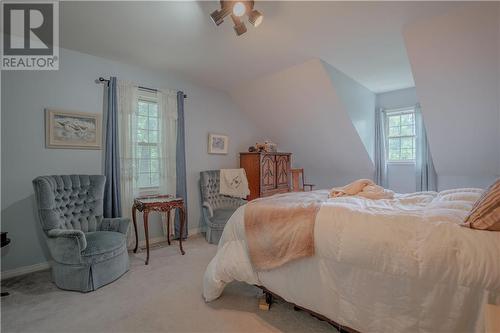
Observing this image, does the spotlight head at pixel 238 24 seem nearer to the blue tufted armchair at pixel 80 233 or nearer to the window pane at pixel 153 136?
the window pane at pixel 153 136

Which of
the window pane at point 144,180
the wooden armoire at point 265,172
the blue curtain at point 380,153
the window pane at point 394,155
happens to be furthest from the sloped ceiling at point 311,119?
the window pane at point 144,180

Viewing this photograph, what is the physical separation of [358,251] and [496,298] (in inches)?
24.7

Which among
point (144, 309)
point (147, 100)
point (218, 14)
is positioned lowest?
point (144, 309)

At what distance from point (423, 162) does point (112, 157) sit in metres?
5.05

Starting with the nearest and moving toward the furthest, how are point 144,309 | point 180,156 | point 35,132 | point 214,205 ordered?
point 144,309 < point 35,132 < point 180,156 < point 214,205

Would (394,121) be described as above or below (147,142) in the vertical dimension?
above

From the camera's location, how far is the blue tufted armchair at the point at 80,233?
94.3 inches

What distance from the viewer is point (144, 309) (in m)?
2.12

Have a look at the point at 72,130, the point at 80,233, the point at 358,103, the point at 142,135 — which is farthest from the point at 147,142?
the point at 358,103

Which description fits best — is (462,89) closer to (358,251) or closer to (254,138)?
Answer: (358,251)

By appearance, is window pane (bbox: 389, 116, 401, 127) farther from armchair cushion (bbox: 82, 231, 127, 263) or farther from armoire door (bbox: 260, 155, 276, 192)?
armchair cushion (bbox: 82, 231, 127, 263)

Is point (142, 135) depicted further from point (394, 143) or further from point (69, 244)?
point (394, 143)

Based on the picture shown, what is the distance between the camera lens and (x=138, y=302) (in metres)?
2.23

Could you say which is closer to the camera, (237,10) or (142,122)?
(237,10)
